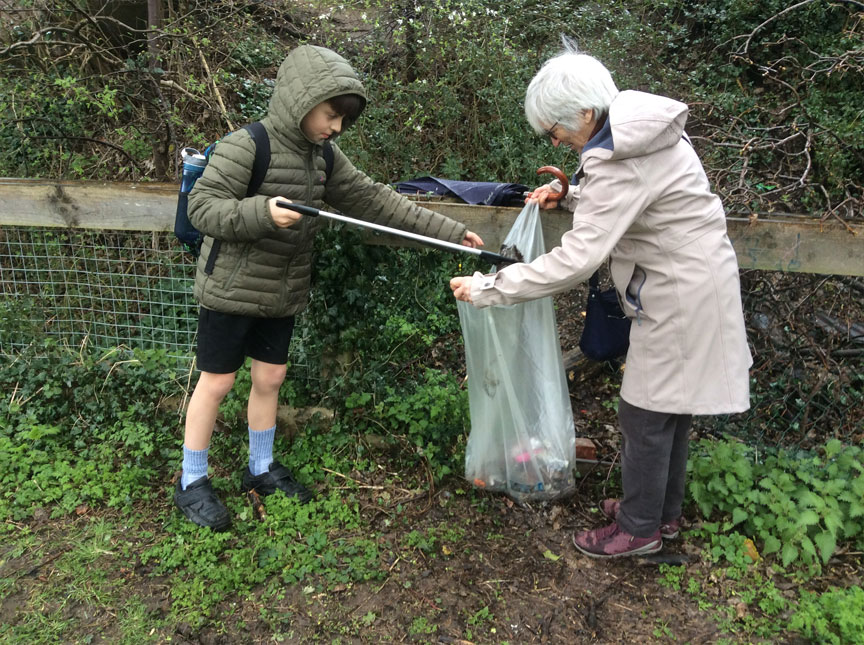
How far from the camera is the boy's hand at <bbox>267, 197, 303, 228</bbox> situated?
212cm

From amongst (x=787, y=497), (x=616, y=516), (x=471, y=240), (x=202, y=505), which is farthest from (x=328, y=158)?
(x=787, y=497)

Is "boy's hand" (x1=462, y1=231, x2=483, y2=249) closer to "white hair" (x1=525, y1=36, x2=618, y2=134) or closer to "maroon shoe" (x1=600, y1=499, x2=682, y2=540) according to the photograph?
"white hair" (x1=525, y1=36, x2=618, y2=134)

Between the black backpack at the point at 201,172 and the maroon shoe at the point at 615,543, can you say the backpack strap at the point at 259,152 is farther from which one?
the maroon shoe at the point at 615,543

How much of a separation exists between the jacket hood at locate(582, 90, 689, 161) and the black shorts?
A: 1418mm

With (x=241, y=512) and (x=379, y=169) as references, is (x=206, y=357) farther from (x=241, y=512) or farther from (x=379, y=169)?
(x=379, y=169)

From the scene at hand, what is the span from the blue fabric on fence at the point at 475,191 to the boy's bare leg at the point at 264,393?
1.02 metres

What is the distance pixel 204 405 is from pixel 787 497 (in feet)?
8.04

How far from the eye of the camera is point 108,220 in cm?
290

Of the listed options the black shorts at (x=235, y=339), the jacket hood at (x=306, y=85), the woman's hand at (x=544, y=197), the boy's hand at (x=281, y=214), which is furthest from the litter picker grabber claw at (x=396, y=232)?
the black shorts at (x=235, y=339)

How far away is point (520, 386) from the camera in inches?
98.4

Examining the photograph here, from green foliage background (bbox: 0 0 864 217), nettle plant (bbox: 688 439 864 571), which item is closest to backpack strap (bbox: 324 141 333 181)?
nettle plant (bbox: 688 439 864 571)

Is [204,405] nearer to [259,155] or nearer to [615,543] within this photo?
[259,155]

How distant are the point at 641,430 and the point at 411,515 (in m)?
1.10

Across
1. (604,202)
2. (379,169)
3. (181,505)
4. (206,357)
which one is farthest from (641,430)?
(379,169)
